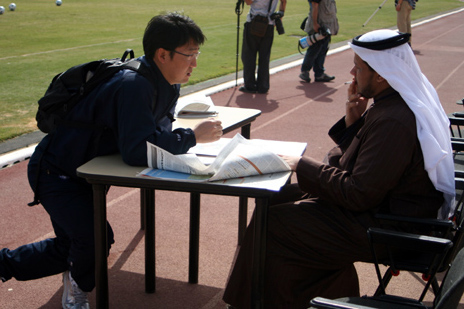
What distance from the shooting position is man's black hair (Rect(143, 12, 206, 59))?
3.36m

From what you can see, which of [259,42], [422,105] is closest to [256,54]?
[259,42]

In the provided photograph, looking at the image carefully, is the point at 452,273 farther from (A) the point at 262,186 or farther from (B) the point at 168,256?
(B) the point at 168,256

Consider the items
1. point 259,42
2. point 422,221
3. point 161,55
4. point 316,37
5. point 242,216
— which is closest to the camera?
point 422,221

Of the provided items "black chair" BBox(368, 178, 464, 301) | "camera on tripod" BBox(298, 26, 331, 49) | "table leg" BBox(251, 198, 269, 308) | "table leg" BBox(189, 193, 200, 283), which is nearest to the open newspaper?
"table leg" BBox(251, 198, 269, 308)

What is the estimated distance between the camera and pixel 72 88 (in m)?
3.31

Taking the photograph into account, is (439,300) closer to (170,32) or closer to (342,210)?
(342,210)

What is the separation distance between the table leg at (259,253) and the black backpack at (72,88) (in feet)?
3.36

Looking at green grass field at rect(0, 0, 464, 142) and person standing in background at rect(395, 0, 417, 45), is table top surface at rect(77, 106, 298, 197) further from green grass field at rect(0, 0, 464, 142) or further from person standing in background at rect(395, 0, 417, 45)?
person standing in background at rect(395, 0, 417, 45)

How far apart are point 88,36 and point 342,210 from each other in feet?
51.1

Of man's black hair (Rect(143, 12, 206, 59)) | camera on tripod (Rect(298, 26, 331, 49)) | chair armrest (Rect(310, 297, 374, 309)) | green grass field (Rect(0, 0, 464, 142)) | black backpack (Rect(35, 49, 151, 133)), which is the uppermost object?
man's black hair (Rect(143, 12, 206, 59))

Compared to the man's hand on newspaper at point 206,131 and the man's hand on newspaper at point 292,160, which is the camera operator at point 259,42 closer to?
the man's hand on newspaper at point 206,131

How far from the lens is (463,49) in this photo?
727 inches

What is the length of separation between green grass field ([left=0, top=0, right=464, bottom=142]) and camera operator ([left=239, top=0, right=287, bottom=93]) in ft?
3.57

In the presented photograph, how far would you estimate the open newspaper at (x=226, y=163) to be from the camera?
291cm
